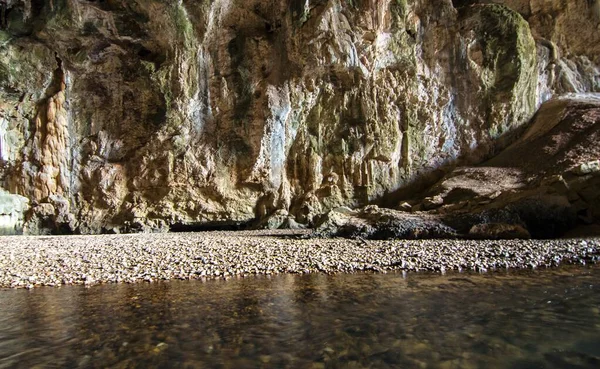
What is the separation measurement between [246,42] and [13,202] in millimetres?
14286

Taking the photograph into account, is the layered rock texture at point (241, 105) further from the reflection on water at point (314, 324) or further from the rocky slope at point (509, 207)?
the reflection on water at point (314, 324)

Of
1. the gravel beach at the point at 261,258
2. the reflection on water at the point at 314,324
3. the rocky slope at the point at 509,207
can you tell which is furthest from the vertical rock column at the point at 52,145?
the reflection on water at the point at 314,324

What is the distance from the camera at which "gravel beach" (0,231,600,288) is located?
847cm

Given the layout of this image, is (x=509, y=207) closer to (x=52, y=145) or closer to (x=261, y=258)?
(x=261, y=258)

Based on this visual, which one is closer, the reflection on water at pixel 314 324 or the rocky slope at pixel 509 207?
the reflection on water at pixel 314 324

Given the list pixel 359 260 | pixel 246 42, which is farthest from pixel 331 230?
pixel 246 42

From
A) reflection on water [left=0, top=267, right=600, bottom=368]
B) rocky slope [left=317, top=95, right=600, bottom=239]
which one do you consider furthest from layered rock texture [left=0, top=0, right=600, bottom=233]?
reflection on water [left=0, top=267, right=600, bottom=368]

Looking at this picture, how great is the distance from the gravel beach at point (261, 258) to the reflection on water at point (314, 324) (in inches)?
34.9

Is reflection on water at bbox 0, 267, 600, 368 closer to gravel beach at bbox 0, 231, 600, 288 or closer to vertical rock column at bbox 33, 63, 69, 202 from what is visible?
gravel beach at bbox 0, 231, 600, 288

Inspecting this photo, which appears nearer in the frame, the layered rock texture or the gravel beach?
the gravel beach

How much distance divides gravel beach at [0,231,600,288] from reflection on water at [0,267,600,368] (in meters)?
0.89

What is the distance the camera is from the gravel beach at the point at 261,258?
8.47 meters

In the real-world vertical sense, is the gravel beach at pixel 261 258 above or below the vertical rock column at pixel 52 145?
below

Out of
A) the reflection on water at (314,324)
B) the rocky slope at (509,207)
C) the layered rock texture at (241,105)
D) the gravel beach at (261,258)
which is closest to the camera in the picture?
the reflection on water at (314,324)
